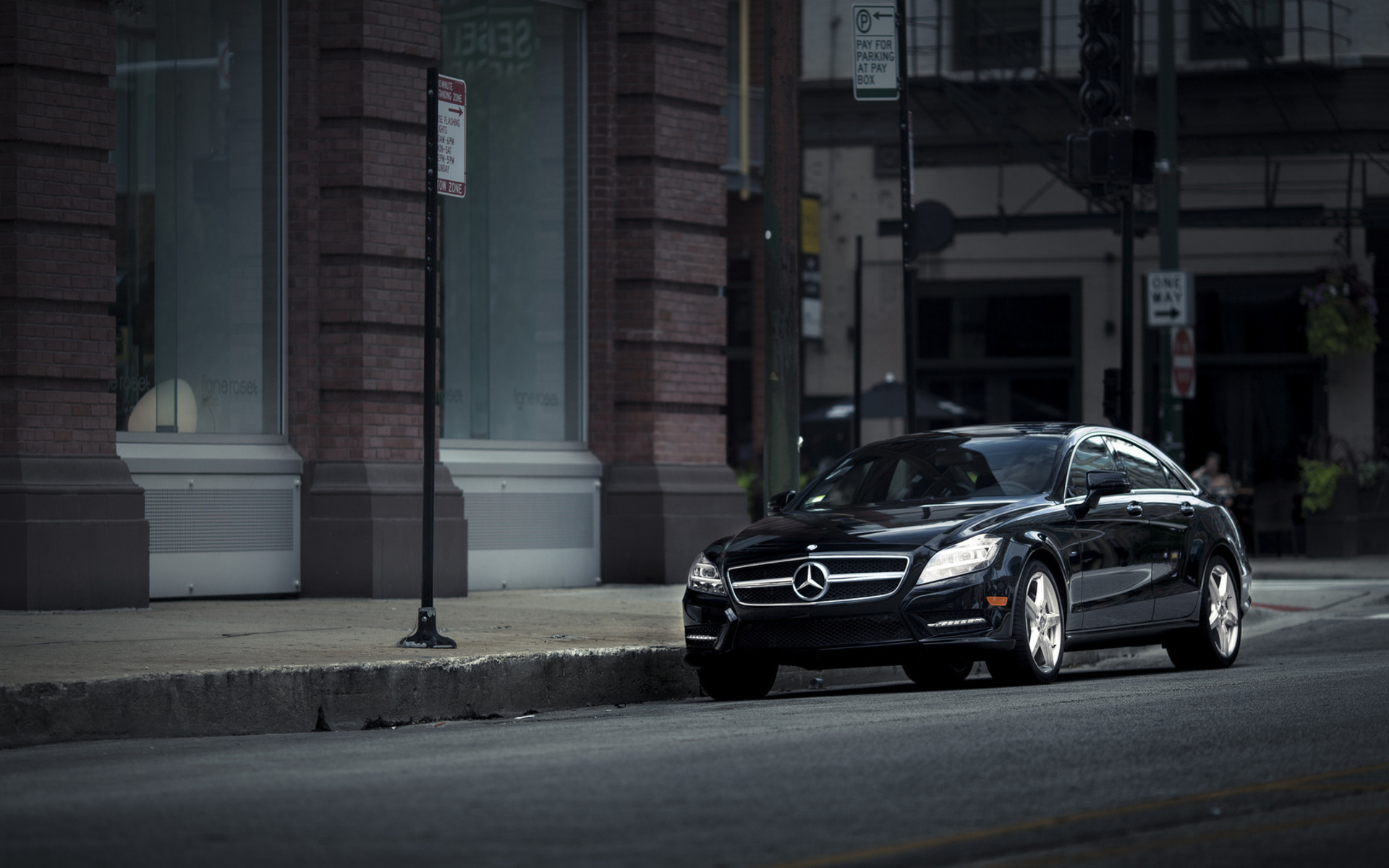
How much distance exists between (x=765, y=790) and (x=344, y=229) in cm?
925

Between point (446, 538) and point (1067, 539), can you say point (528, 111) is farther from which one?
point (1067, 539)

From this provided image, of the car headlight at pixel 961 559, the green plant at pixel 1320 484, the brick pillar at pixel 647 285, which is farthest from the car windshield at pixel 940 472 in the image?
the green plant at pixel 1320 484

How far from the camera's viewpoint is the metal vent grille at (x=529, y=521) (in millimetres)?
15797

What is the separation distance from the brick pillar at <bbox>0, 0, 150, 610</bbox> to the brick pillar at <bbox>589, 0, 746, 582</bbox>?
469 centimetres

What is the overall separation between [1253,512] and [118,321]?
17.8 m

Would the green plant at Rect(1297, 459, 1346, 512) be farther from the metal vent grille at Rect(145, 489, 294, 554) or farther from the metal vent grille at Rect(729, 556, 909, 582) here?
the metal vent grille at Rect(729, 556, 909, 582)

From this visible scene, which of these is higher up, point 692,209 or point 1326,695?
point 692,209

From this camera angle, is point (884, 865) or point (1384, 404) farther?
point (1384, 404)

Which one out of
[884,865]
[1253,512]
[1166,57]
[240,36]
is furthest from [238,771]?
[1253,512]

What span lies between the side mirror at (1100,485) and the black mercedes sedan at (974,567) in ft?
0.04

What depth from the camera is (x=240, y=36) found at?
48.5 feet

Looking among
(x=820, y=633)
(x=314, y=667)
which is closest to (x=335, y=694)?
(x=314, y=667)

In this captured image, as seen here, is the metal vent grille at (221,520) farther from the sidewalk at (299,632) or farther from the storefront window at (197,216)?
the storefront window at (197,216)

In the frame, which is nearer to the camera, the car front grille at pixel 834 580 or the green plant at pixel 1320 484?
the car front grille at pixel 834 580
